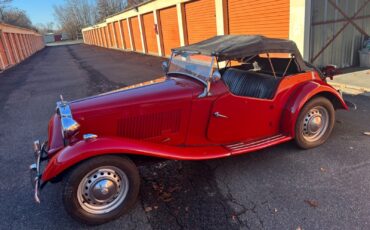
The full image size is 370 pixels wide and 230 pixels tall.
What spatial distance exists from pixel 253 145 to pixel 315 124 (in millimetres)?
1113

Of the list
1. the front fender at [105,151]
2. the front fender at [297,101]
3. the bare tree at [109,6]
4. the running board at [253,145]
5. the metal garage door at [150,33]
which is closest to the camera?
the front fender at [105,151]

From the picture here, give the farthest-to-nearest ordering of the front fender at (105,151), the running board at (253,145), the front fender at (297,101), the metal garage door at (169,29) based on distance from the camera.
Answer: the metal garage door at (169,29), the front fender at (297,101), the running board at (253,145), the front fender at (105,151)

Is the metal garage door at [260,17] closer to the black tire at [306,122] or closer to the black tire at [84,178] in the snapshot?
the black tire at [306,122]

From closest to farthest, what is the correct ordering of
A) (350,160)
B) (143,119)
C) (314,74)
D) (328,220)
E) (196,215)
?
(328,220) → (196,215) → (143,119) → (350,160) → (314,74)

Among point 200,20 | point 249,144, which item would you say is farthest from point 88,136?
point 200,20

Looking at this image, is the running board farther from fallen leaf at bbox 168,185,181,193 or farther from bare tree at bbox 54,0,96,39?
bare tree at bbox 54,0,96,39

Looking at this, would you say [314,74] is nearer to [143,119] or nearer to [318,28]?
[143,119]

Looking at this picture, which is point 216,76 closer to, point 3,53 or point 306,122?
point 306,122

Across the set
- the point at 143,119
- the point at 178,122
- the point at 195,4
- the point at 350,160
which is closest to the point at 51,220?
the point at 143,119

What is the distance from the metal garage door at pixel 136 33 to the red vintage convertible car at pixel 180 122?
20.0 metres

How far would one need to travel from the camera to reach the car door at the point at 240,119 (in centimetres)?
330

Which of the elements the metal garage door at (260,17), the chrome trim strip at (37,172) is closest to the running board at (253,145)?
the chrome trim strip at (37,172)

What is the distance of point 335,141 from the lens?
4.10 m

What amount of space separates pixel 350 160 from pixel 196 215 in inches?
87.2
